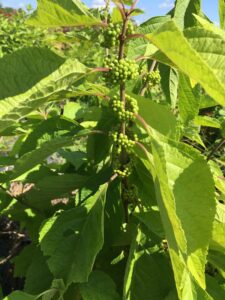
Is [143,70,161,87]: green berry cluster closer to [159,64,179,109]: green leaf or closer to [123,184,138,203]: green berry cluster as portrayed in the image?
[159,64,179,109]: green leaf

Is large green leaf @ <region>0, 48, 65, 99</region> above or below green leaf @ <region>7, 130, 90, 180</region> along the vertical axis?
above

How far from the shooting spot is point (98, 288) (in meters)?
1.21

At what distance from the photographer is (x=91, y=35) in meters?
1.20

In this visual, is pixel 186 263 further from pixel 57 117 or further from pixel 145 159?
pixel 57 117

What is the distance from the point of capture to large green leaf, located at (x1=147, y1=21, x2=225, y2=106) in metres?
0.71

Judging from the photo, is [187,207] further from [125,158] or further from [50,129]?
[50,129]

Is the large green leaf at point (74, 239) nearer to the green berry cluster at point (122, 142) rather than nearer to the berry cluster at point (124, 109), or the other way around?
the green berry cluster at point (122, 142)

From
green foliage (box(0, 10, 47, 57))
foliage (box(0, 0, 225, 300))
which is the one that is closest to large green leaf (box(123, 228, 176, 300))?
foliage (box(0, 0, 225, 300))

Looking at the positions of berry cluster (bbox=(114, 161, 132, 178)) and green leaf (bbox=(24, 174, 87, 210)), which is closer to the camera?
berry cluster (bbox=(114, 161, 132, 178))

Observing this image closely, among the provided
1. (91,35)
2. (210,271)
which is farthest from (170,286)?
(91,35)

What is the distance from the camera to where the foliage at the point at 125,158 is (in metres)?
0.82

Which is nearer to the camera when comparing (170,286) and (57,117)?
(170,286)

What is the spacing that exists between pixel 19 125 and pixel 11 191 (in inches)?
14.0

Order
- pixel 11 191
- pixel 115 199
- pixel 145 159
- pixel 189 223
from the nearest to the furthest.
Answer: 1. pixel 189 223
2. pixel 145 159
3. pixel 115 199
4. pixel 11 191
